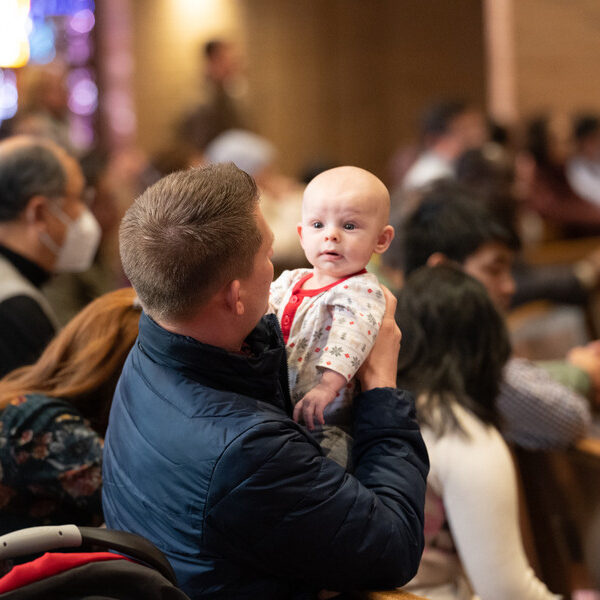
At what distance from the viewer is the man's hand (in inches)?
57.8

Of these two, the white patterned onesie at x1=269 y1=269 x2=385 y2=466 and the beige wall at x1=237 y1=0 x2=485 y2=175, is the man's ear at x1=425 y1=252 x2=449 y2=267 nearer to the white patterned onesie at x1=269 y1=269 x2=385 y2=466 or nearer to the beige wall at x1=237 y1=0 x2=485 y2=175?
the white patterned onesie at x1=269 y1=269 x2=385 y2=466

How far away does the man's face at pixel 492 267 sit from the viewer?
254 cm

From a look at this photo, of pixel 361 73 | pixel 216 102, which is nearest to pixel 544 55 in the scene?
pixel 361 73

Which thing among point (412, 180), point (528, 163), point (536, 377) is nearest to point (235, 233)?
point (536, 377)

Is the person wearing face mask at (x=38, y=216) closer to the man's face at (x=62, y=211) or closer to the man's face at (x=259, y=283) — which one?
the man's face at (x=62, y=211)

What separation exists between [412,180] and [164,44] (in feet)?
14.8

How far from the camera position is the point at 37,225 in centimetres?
268

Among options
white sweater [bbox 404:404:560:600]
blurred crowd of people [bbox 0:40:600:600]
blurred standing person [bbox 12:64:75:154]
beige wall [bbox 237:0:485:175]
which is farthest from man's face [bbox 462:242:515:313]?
beige wall [bbox 237:0:485:175]

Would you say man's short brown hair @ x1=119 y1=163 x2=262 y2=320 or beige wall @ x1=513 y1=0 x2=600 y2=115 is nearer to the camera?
man's short brown hair @ x1=119 y1=163 x2=262 y2=320

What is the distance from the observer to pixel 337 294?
57.9 inches

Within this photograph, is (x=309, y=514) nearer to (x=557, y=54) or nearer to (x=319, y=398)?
(x=319, y=398)

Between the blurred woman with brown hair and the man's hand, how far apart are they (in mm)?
580

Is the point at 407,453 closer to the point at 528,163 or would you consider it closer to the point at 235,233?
the point at 235,233

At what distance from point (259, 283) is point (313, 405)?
0.21 m
